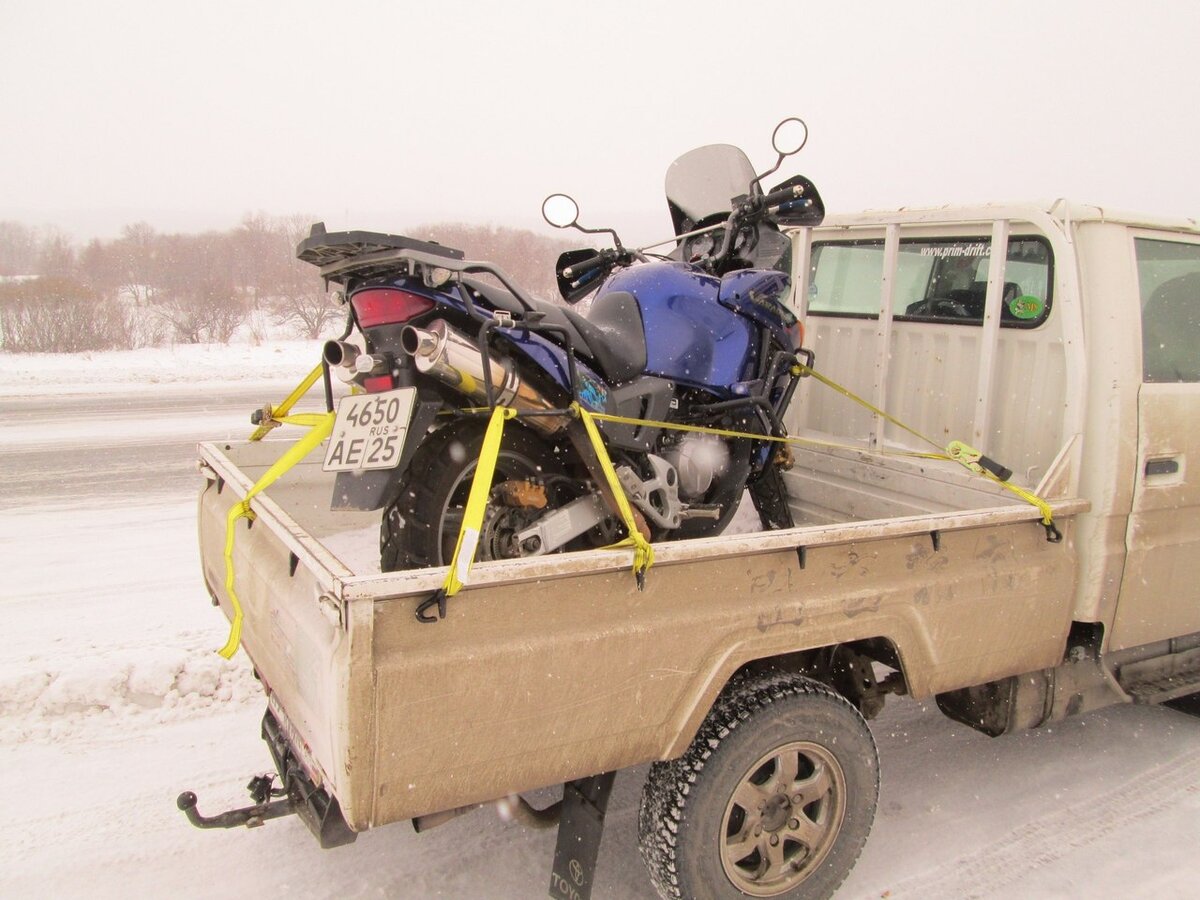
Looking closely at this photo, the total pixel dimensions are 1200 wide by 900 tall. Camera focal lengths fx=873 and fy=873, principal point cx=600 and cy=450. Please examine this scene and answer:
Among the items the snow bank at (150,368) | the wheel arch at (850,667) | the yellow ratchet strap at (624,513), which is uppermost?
the yellow ratchet strap at (624,513)

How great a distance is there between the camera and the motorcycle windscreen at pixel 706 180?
421 centimetres

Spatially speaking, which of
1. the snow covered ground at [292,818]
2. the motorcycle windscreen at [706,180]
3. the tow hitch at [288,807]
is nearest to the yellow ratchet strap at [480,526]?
the tow hitch at [288,807]

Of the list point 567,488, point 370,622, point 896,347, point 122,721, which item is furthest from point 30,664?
point 896,347

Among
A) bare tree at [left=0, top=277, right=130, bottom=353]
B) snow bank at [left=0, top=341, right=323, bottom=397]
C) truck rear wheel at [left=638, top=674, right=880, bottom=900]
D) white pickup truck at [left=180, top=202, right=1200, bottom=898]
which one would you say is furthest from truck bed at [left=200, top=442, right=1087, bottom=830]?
bare tree at [left=0, top=277, right=130, bottom=353]

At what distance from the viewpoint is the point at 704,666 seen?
2.37 m

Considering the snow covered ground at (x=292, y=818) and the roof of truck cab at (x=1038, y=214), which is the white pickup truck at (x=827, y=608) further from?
the snow covered ground at (x=292, y=818)

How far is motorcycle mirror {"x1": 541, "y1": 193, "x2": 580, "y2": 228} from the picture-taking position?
4.12m

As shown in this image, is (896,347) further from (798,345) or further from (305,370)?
(305,370)

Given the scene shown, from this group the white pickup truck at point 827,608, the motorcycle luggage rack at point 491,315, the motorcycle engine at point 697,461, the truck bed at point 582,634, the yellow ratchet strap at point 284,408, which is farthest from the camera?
the motorcycle engine at point 697,461

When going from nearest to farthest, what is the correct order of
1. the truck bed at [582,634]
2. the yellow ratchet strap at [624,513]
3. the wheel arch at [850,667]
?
the truck bed at [582,634] < the yellow ratchet strap at [624,513] < the wheel arch at [850,667]

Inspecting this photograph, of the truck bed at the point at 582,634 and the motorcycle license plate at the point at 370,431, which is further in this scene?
the motorcycle license plate at the point at 370,431

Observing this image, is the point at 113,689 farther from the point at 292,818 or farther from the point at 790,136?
the point at 790,136

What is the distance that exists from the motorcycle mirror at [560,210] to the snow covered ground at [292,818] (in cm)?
252

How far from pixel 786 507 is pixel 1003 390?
3.57ft
